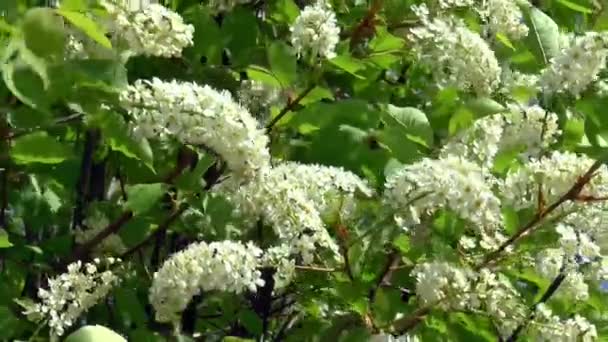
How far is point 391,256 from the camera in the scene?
6.66 feet

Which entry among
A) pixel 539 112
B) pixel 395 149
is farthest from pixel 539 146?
pixel 395 149

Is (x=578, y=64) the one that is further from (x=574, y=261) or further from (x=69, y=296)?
(x=69, y=296)

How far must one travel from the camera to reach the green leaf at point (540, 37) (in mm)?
2502

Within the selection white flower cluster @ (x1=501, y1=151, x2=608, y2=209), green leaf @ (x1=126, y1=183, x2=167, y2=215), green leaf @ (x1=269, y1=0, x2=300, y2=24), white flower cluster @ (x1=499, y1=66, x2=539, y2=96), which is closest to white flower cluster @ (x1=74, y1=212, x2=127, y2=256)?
green leaf @ (x1=126, y1=183, x2=167, y2=215)

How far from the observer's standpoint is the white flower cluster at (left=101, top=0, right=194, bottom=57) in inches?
76.0

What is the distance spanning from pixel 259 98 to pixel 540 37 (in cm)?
56

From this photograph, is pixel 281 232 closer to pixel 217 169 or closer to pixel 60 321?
pixel 217 169

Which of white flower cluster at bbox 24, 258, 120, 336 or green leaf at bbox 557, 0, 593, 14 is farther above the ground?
green leaf at bbox 557, 0, 593, 14

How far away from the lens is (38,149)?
1.91 meters

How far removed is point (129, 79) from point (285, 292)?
42 centimetres

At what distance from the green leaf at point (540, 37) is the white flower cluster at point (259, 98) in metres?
0.53

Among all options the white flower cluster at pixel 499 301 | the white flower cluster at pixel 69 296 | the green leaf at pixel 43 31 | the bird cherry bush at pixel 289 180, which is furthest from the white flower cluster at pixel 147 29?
the white flower cluster at pixel 499 301

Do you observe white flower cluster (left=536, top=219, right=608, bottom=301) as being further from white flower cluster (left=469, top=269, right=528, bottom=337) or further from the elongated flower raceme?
the elongated flower raceme

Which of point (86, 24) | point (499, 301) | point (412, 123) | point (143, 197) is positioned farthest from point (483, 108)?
point (86, 24)
